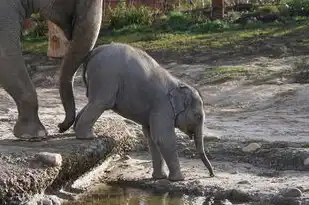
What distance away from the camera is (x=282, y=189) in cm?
816

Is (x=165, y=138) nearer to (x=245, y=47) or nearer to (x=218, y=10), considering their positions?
(x=245, y=47)

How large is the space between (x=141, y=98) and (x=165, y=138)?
1.62 ft

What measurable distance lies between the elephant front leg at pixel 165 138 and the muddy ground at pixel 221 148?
296mm

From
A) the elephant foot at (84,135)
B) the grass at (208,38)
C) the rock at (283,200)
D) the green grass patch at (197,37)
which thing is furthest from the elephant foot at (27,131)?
the green grass patch at (197,37)

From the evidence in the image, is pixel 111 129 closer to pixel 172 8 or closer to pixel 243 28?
pixel 243 28

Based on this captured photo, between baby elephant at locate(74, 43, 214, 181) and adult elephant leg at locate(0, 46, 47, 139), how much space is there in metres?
0.54

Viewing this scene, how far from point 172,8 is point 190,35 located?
6.14m

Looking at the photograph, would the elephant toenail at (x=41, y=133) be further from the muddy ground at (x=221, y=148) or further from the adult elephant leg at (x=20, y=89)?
the muddy ground at (x=221, y=148)

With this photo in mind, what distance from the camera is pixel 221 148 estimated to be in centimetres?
1034

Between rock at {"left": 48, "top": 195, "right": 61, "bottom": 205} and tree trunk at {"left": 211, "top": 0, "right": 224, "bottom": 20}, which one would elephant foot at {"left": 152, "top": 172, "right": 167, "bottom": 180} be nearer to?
rock at {"left": 48, "top": 195, "right": 61, "bottom": 205}

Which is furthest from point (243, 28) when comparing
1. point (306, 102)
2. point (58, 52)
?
point (306, 102)

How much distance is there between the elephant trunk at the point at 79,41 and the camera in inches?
327

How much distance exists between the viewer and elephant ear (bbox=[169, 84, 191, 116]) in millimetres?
8562

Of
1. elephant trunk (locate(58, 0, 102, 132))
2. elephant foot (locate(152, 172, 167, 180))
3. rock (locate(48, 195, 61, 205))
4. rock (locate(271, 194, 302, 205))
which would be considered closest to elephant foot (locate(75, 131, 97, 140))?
elephant trunk (locate(58, 0, 102, 132))
